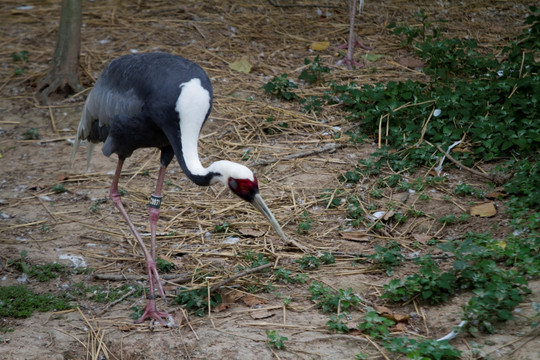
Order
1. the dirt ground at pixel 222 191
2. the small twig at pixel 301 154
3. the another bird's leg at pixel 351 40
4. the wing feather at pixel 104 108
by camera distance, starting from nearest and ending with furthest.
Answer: the dirt ground at pixel 222 191 < the wing feather at pixel 104 108 < the small twig at pixel 301 154 < the another bird's leg at pixel 351 40

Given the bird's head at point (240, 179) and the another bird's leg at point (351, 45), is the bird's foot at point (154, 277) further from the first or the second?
the another bird's leg at point (351, 45)

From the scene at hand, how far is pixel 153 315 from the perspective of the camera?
395 centimetres

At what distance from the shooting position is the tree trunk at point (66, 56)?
22.2 feet

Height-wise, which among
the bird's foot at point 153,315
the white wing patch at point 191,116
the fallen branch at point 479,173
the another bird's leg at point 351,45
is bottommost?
the bird's foot at point 153,315

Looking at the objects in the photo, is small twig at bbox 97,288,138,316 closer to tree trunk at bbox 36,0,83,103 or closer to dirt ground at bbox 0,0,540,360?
dirt ground at bbox 0,0,540,360

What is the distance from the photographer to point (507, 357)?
3.27m

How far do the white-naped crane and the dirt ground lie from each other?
40 centimetres

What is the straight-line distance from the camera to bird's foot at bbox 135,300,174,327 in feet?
12.9

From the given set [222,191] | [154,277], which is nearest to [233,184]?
[154,277]

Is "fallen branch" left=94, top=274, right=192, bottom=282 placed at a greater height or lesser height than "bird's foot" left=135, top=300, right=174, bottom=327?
lesser

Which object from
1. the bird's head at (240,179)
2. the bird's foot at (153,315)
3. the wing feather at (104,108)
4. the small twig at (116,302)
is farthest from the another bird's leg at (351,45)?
the bird's foot at (153,315)

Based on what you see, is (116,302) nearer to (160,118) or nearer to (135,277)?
(135,277)

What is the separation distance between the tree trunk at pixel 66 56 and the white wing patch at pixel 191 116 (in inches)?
125

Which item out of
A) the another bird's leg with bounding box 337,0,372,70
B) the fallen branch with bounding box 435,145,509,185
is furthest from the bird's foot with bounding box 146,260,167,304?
the another bird's leg with bounding box 337,0,372,70
